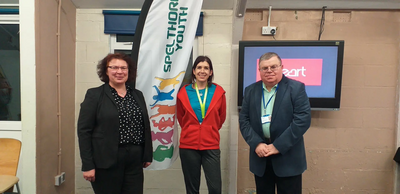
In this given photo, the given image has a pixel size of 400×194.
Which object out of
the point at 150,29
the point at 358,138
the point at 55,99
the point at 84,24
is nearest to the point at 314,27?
the point at 358,138

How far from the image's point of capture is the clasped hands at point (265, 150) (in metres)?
1.45

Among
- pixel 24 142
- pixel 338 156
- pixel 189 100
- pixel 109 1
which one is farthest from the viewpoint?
pixel 338 156

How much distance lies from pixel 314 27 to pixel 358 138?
1.38m

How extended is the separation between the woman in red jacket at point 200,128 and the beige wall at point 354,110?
866 millimetres

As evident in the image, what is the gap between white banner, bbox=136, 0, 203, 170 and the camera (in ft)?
5.32

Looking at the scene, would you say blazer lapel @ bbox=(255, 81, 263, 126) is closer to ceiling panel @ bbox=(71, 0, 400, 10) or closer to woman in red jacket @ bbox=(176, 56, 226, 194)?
woman in red jacket @ bbox=(176, 56, 226, 194)

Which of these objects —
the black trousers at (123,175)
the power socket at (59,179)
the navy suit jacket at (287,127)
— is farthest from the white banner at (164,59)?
the power socket at (59,179)

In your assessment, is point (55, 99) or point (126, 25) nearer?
point (55, 99)

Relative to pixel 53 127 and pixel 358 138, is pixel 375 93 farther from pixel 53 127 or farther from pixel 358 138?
pixel 53 127

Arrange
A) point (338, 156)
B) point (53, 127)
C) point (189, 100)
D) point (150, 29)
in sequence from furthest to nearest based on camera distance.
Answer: point (338, 156)
point (53, 127)
point (189, 100)
point (150, 29)

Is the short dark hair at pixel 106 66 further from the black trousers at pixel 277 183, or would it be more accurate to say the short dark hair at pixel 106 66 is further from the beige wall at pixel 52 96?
the black trousers at pixel 277 183

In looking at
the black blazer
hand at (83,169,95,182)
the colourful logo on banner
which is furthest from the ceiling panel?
hand at (83,169,95,182)

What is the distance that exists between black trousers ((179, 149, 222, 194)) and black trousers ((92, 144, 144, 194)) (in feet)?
1.29

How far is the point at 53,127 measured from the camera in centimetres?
212
